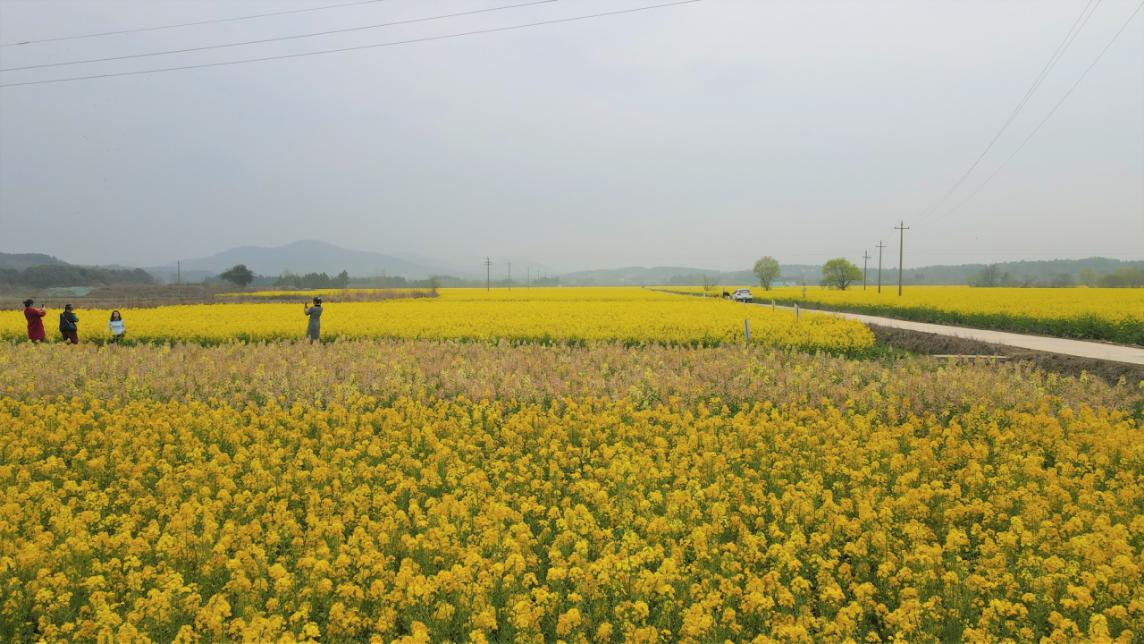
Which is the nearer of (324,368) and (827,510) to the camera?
(827,510)

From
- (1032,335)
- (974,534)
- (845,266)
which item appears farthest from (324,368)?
(845,266)

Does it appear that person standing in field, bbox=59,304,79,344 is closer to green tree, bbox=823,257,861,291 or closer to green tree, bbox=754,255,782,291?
green tree, bbox=823,257,861,291

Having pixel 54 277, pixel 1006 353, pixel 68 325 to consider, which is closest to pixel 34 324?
pixel 68 325

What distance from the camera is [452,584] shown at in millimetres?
4750

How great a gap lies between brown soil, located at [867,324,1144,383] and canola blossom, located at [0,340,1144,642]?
6505 millimetres

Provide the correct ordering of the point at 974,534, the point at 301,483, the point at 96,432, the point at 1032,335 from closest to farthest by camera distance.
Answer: the point at 974,534 → the point at 301,483 → the point at 96,432 → the point at 1032,335

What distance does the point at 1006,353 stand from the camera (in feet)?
70.4

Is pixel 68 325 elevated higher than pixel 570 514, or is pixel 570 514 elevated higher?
pixel 68 325

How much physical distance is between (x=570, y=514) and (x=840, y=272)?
138943 millimetres

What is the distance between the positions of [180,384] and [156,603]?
9889 mm

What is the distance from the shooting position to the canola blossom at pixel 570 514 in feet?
15.4

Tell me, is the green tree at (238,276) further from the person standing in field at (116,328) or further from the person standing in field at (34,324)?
the person standing in field at (34,324)

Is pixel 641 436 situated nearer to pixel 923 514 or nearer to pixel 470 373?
pixel 923 514

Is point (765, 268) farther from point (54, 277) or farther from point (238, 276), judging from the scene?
point (54, 277)
